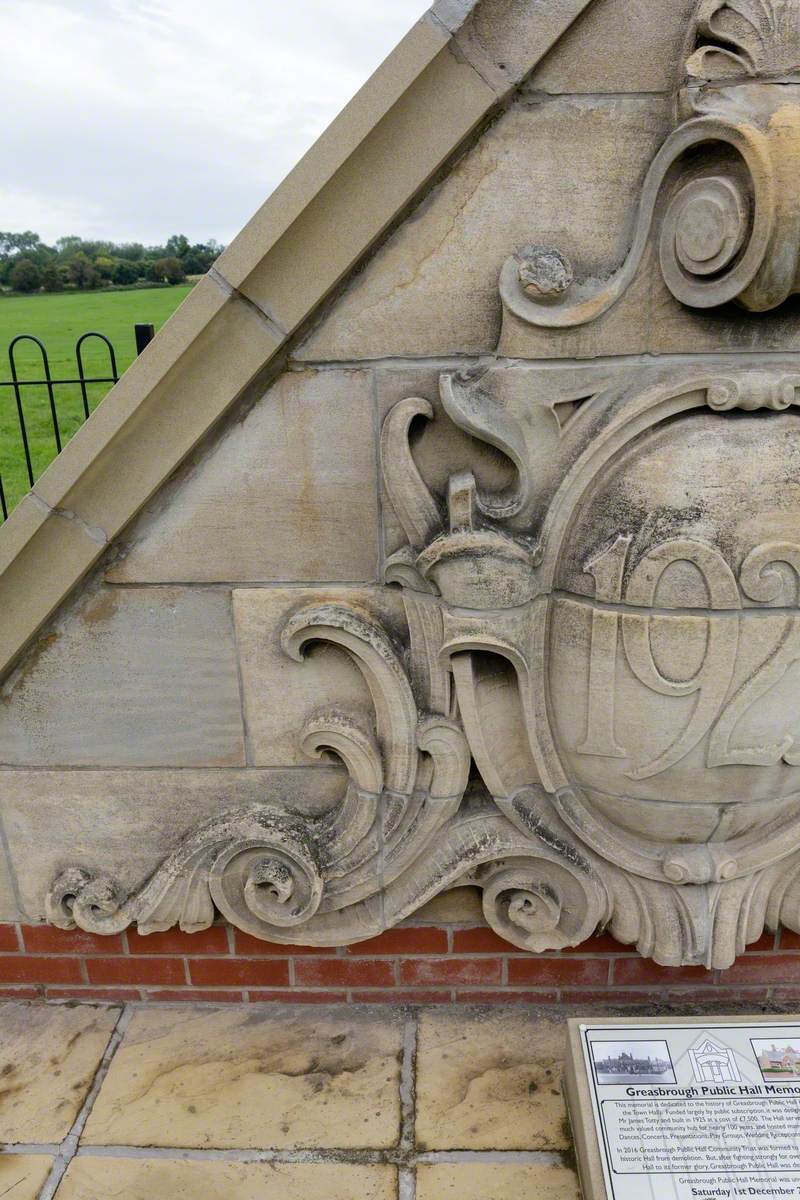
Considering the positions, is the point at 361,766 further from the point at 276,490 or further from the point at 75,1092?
the point at 75,1092

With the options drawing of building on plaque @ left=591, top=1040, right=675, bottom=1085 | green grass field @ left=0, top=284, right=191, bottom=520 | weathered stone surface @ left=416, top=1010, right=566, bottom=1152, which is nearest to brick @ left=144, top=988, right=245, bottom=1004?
weathered stone surface @ left=416, top=1010, right=566, bottom=1152

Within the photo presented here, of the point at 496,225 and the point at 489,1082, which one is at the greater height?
the point at 496,225

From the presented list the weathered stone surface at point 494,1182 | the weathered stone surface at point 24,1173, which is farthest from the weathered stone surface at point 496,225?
the weathered stone surface at point 24,1173

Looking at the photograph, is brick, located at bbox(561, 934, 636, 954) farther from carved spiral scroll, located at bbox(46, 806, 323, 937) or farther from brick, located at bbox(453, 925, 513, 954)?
carved spiral scroll, located at bbox(46, 806, 323, 937)

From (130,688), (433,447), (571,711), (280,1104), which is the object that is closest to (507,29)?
(433,447)

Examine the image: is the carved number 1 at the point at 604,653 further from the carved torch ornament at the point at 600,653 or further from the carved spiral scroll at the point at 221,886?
the carved spiral scroll at the point at 221,886

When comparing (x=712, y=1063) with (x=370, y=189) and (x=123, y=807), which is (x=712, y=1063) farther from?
(x=370, y=189)

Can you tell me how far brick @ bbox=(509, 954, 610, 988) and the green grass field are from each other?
5724 mm

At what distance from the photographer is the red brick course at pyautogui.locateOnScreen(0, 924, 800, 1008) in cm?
252

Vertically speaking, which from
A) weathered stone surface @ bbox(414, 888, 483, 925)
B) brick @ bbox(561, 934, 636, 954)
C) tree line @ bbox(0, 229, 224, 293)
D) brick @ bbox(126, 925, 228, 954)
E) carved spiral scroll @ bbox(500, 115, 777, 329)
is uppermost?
tree line @ bbox(0, 229, 224, 293)

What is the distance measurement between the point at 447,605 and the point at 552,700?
39 centimetres

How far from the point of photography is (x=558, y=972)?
254 centimetres

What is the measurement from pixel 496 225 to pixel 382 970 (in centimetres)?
217

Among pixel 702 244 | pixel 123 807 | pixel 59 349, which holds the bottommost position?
pixel 123 807
